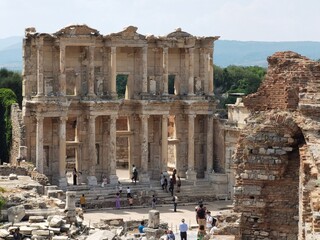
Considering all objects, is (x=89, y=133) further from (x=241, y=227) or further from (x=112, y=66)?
(x=241, y=227)

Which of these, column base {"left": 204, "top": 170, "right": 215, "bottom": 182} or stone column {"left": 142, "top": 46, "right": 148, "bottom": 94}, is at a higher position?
stone column {"left": 142, "top": 46, "right": 148, "bottom": 94}

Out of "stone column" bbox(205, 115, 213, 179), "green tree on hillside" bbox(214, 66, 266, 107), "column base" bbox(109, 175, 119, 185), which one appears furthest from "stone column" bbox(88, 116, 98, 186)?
"green tree on hillside" bbox(214, 66, 266, 107)

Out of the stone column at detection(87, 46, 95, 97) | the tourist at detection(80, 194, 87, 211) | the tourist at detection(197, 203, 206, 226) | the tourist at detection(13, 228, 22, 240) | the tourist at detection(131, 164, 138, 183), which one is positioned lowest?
the tourist at detection(80, 194, 87, 211)

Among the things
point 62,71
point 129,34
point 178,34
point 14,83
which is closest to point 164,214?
point 62,71

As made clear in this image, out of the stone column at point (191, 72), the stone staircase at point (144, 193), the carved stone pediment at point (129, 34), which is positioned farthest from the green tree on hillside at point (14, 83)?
the stone staircase at point (144, 193)

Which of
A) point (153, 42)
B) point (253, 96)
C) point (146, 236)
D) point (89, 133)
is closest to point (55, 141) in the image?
point (89, 133)

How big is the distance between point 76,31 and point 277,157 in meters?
30.7

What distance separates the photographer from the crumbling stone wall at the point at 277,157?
1493cm

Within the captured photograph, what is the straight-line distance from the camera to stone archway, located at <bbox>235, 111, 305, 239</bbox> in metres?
15.0

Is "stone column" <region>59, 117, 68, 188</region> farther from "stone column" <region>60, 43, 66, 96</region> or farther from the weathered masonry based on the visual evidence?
"stone column" <region>60, 43, 66, 96</region>

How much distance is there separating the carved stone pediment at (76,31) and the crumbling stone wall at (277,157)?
97.7 ft

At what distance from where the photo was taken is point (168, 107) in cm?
4694

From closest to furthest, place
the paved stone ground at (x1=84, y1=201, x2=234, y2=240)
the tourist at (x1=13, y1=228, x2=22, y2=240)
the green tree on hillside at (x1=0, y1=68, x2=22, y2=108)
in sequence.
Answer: the tourist at (x1=13, y1=228, x2=22, y2=240), the paved stone ground at (x1=84, y1=201, x2=234, y2=240), the green tree on hillside at (x1=0, y1=68, x2=22, y2=108)

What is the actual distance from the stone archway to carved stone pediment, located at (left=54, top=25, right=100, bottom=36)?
98.6 ft
